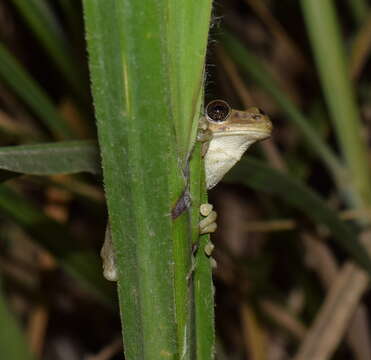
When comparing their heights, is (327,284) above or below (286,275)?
above

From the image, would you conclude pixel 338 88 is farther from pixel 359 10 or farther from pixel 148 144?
pixel 148 144

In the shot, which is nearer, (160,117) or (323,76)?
(160,117)

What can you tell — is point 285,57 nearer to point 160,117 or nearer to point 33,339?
point 33,339

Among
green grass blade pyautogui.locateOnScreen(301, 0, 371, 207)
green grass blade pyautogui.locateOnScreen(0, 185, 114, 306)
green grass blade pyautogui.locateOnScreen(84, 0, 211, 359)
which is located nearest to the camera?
green grass blade pyautogui.locateOnScreen(84, 0, 211, 359)

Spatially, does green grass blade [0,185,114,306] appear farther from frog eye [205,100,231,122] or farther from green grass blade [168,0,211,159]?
green grass blade [168,0,211,159]

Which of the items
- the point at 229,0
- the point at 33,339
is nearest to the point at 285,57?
the point at 229,0

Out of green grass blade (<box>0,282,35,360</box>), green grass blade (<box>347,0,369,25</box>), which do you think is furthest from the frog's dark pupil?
green grass blade (<box>347,0,369,25</box>)

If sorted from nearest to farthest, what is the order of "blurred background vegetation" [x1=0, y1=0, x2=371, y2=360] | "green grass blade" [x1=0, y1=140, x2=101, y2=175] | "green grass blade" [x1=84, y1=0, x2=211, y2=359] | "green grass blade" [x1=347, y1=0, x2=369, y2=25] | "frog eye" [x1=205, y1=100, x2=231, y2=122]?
"green grass blade" [x1=84, y1=0, x2=211, y2=359] → "green grass blade" [x1=0, y1=140, x2=101, y2=175] → "frog eye" [x1=205, y1=100, x2=231, y2=122] → "blurred background vegetation" [x1=0, y1=0, x2=371, y2=360] → "green grass blade" [x1=347, y1=0, x2=369, y2=25]

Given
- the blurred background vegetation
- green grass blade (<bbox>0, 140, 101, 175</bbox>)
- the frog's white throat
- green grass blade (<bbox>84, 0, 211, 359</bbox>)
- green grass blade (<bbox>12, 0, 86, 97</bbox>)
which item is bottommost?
the blurred background vegetation

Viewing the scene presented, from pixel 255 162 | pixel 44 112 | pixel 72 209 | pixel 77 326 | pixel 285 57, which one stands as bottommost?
pixel 77 326

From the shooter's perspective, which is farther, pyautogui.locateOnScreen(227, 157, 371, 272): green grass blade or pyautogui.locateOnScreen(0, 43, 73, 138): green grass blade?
pyautogui.locateOnScreen(0, 43, 73, 138): green grass blade
